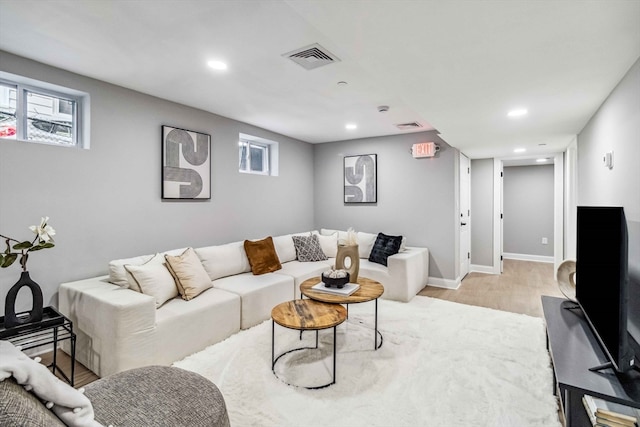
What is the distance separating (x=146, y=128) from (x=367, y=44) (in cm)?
269

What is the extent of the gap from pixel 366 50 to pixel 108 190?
2749mm

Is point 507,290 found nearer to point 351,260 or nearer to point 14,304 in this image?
point 351,260

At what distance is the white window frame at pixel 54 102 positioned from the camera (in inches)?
101

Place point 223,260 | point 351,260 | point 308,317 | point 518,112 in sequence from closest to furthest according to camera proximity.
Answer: point 308,317
point 518,112
point 351,260
point 223,260

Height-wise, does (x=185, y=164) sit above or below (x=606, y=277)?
above

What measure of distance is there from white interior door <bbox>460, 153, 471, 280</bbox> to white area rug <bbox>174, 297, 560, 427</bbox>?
6.39 ft

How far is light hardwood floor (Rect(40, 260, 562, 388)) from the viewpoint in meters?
3.96

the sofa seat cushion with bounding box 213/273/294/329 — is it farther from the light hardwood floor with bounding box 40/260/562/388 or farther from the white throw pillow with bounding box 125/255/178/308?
the light hardwood floor with bounding box 40/260/562/388

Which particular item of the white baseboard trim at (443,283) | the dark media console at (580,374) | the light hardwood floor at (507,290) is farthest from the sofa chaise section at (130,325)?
the white baseboard trim at (443,283)

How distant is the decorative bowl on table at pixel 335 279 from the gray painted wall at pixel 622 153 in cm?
195

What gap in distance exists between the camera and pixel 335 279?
9.45 feet

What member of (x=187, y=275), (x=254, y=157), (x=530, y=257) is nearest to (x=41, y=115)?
(x=187, y=275)

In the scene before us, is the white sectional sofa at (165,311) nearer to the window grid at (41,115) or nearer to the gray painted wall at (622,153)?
the window grid at (41,115)

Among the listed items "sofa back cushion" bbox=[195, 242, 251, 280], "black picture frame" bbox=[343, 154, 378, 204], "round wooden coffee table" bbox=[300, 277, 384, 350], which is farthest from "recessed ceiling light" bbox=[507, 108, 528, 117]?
"sofa back cushion" bbox=[195, 242, 251, 280]
